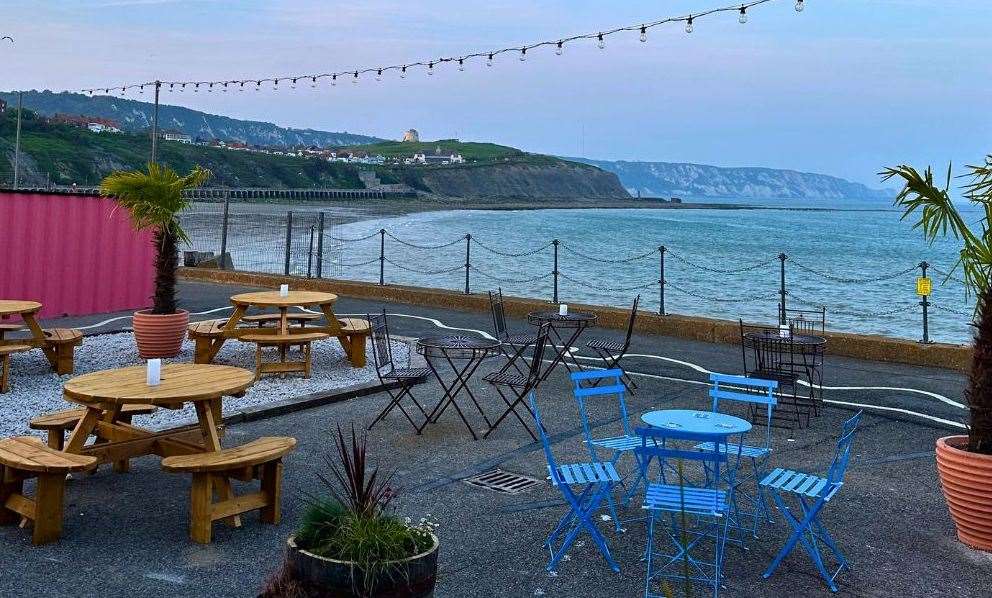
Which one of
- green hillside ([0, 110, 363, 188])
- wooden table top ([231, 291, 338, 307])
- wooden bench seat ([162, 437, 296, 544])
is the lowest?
wooden bench seat ([162, 437, 296, 544])

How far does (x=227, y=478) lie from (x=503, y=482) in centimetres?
197

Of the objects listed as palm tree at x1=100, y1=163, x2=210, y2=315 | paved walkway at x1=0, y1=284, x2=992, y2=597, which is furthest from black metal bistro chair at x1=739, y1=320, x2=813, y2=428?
palm tree at x1=100, y1=163, x2=210, y2=315

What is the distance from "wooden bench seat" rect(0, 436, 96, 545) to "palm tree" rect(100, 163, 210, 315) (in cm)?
612

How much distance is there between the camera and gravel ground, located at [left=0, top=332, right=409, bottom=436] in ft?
25.9

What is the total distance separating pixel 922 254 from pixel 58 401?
8805 cm

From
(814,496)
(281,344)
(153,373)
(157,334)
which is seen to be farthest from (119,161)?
(814,496)

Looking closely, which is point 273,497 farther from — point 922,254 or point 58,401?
point 922,254

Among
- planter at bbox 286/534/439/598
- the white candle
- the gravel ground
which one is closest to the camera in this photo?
planter at bbox 286/534/439/598

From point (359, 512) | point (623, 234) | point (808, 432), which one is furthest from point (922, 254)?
point (359, 512)

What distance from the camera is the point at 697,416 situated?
5328 mm

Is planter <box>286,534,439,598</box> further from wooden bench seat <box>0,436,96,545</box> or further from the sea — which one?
the sea

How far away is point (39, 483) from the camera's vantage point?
4891mm

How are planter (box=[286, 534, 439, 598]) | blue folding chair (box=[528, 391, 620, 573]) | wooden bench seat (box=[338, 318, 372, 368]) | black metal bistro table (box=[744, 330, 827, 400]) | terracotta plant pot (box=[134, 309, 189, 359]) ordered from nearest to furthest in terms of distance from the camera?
planter (box=[286, 534, 439, 598]) < blue folding chair (box=[528, 391, 620, 573]) < black metal bistro table (box=[744, 330, 827, 400]) < wooden bench seat (box=[338, 318, 372, 368]) < terracotta plant pot (box=[134, 309, 189, 359])

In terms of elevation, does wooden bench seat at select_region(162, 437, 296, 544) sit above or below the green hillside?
below
